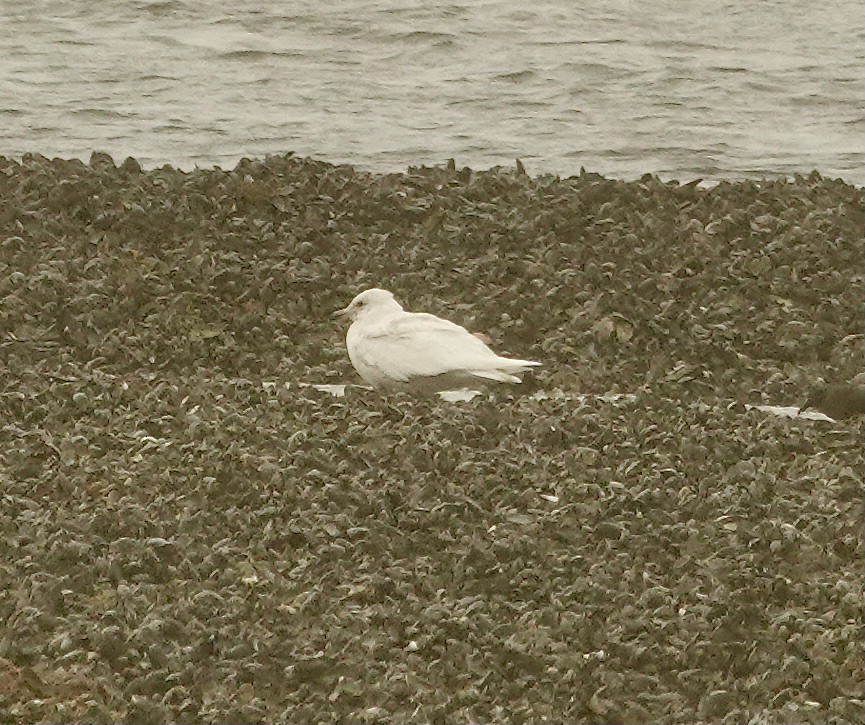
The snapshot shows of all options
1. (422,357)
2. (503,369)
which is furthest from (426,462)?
(503,369)

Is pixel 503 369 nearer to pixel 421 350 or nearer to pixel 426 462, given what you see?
pixel 421 350

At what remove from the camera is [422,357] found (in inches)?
459

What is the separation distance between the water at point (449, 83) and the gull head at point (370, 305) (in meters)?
8.28

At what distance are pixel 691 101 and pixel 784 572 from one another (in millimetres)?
17365

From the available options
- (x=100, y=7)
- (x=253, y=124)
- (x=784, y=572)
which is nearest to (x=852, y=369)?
(x=784, y=572)

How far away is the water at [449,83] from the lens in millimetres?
22844

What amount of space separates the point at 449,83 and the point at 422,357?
15.4 m

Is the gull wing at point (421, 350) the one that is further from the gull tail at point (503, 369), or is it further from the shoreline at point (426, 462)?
the shoreline at point (426, 462)

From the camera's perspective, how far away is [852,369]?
1275 centimetres

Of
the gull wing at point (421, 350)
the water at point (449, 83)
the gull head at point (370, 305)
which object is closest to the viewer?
the gull wing at point (421, 350)

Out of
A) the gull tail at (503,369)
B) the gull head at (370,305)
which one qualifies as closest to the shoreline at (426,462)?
the gull tail at (503,369)

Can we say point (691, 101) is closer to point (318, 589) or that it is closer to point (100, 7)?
point (100, 7)

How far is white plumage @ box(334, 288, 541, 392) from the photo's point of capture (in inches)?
458

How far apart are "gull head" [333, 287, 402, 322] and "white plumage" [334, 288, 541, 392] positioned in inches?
15.9
